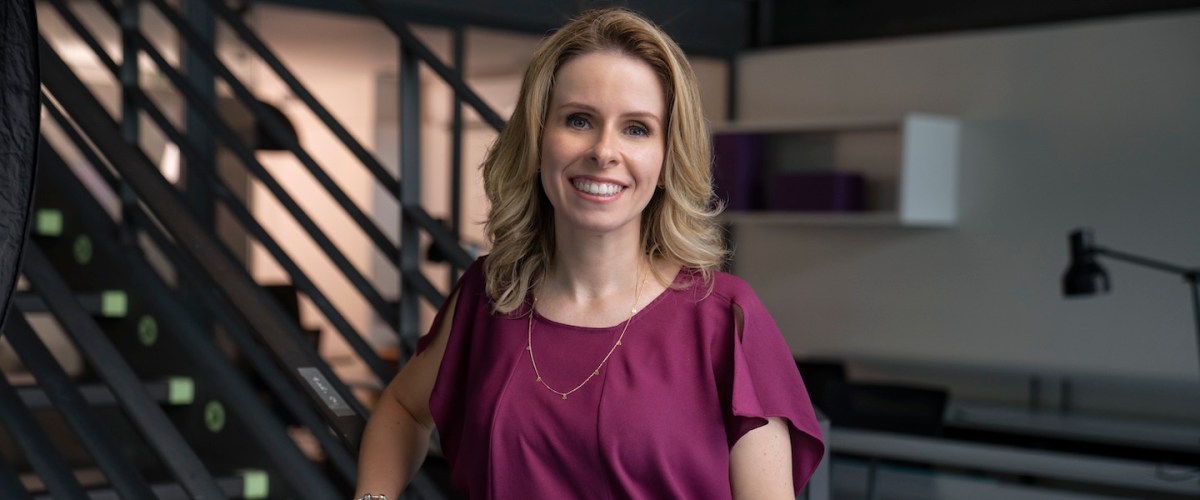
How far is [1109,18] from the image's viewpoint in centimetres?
611

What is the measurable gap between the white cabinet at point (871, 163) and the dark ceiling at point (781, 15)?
1.78 ft

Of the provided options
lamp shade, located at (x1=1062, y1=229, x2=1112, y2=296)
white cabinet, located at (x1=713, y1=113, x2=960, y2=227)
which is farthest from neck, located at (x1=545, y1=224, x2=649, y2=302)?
white cabinet, located at (x1=713, y1=113, x2=960, y2=227)

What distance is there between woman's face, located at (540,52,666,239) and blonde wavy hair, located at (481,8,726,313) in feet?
0.05

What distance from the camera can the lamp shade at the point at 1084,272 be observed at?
491 centimetres

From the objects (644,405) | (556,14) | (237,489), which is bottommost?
(237,489)

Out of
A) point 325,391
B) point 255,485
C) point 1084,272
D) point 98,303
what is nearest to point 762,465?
point 325,391

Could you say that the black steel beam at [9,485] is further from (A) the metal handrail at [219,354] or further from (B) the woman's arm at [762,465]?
(B) the woman's arm at [762,465]

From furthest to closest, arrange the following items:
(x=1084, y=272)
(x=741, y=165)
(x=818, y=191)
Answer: (x=741, y=165)
(x=818, y=191)
(x=1084, y=272)

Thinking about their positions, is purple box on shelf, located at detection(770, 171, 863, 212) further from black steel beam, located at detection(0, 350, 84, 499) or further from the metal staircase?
black steel beam, located at detection(0, 350, 84, 499)

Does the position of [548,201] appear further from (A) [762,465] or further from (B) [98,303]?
(B) [98,303]

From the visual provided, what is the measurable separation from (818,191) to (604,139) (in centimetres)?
532

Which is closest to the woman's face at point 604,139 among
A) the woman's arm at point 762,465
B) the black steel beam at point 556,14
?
the woman's arm at point 762,465

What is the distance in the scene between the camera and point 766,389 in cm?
148

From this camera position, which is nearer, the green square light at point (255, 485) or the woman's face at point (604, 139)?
the woman's face at point (604, 139)
